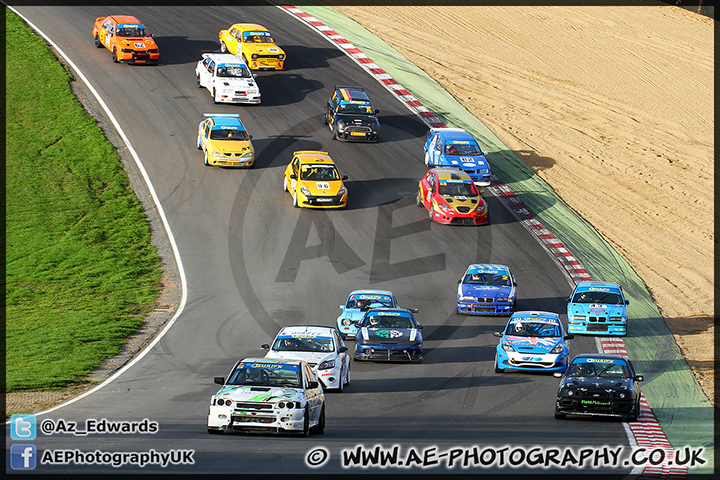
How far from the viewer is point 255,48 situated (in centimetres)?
5169

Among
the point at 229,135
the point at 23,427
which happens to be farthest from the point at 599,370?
the point at 229,135

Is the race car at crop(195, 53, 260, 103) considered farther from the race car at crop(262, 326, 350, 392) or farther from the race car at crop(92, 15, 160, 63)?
the race car at crop(262, 326, 350, 392)

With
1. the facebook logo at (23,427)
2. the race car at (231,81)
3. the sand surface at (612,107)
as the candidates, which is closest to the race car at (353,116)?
the race car at (231,81)

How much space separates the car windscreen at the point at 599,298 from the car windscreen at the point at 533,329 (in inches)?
184

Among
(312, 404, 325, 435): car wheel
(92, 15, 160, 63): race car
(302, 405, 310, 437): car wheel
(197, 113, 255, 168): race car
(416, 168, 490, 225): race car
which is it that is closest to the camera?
(302, 405, 310, 437): car wheel

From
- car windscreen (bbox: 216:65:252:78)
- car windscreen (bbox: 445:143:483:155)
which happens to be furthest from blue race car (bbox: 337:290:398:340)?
car windscreen (bbox: 216:65:252:78)

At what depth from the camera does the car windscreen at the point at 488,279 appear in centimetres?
3234

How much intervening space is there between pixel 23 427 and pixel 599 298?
1867 cm

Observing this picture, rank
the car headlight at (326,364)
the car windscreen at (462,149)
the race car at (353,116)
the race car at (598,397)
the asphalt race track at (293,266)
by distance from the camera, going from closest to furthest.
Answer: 1. the asphalt race track at (293,266)
2. the race car at (598,397)
3. the car headlight at (326,364)
4. the car windscreen at (462,149)
5. the race car at (353,116)

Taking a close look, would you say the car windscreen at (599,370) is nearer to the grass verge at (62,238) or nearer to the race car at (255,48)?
the grass verge at (62,238)

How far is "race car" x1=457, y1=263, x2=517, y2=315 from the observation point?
105 ft

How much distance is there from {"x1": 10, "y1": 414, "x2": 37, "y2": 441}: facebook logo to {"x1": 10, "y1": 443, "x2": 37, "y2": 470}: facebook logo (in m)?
0.80

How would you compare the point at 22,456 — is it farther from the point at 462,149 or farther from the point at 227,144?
the point at 462,149

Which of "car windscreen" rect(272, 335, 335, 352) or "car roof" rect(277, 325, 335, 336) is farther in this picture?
"car roof" rect(277, 325, 335, 336)
